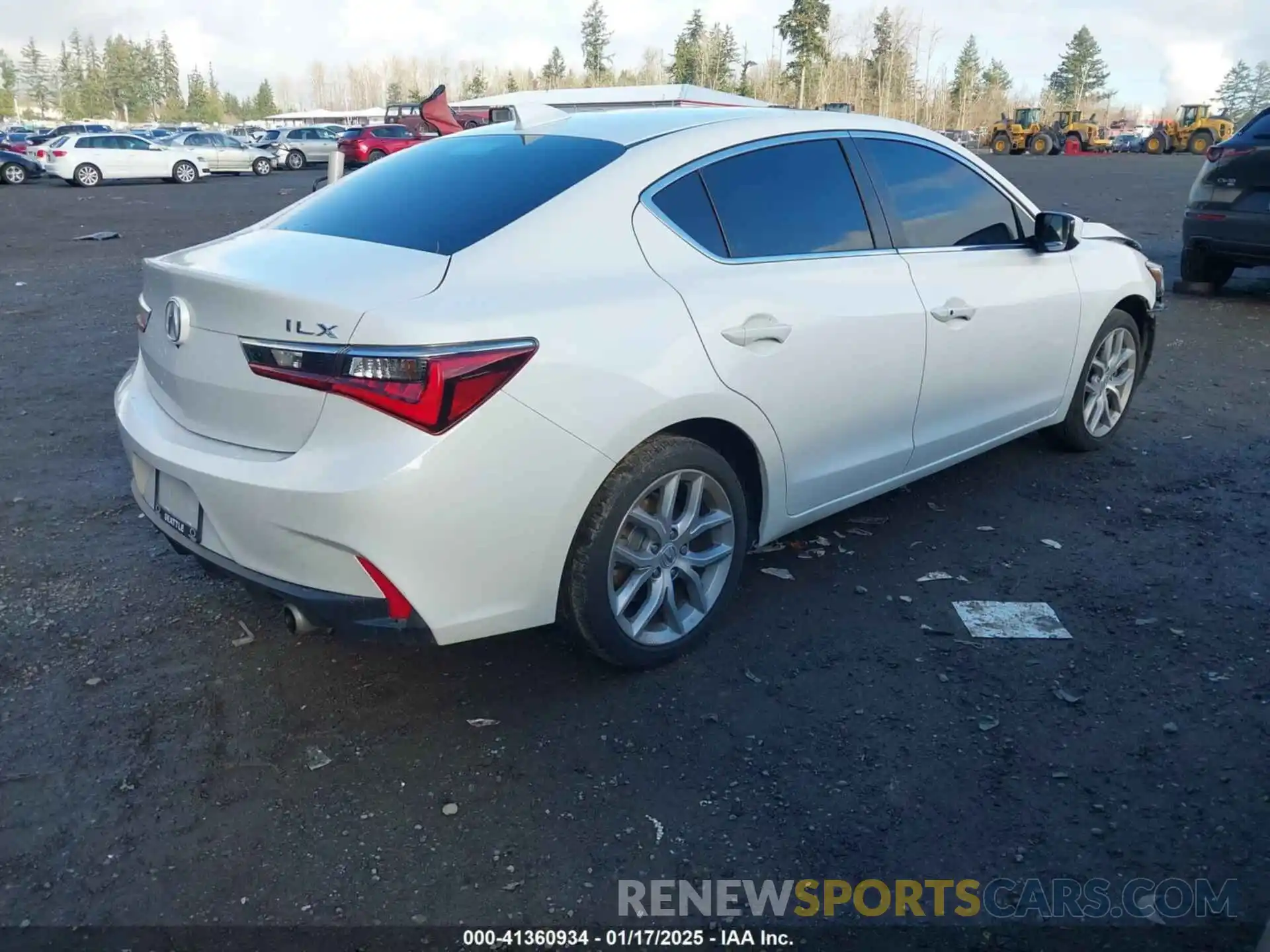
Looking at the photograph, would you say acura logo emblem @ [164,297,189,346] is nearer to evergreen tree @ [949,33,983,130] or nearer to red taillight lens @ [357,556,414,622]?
red taillight lens @ [357,556,414,622]

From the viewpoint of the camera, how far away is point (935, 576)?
13.3 ft

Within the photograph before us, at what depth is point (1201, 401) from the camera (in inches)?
253

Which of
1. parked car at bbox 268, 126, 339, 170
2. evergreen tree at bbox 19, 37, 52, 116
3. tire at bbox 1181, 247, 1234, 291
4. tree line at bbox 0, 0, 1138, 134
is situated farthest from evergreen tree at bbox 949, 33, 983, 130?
evergreen tree at bbox 19, 37, 52, 116

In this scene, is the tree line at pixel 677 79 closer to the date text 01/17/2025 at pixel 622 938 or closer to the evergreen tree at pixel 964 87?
the evergreen tree at pixel 964 87

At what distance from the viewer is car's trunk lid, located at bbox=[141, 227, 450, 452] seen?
2711mm

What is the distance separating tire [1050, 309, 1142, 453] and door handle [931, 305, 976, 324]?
1.26 metres

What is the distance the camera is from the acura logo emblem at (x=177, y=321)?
2.98 meters

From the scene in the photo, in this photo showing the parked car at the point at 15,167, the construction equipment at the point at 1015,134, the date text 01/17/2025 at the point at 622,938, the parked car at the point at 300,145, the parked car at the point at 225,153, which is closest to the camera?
the date text 01/17/2025 at the point at 622,938

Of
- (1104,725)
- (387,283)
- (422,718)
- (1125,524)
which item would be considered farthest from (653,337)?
(1125,524)

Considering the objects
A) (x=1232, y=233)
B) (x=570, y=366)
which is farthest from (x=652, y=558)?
(x=1232, y=233)

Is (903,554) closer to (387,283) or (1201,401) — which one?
(387,283)

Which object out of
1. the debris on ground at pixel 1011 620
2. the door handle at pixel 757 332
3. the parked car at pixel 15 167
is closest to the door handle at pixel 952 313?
the door handle at pixel 757 332

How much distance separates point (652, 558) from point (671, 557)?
101mm

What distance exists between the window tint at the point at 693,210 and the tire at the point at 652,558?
66 cm
